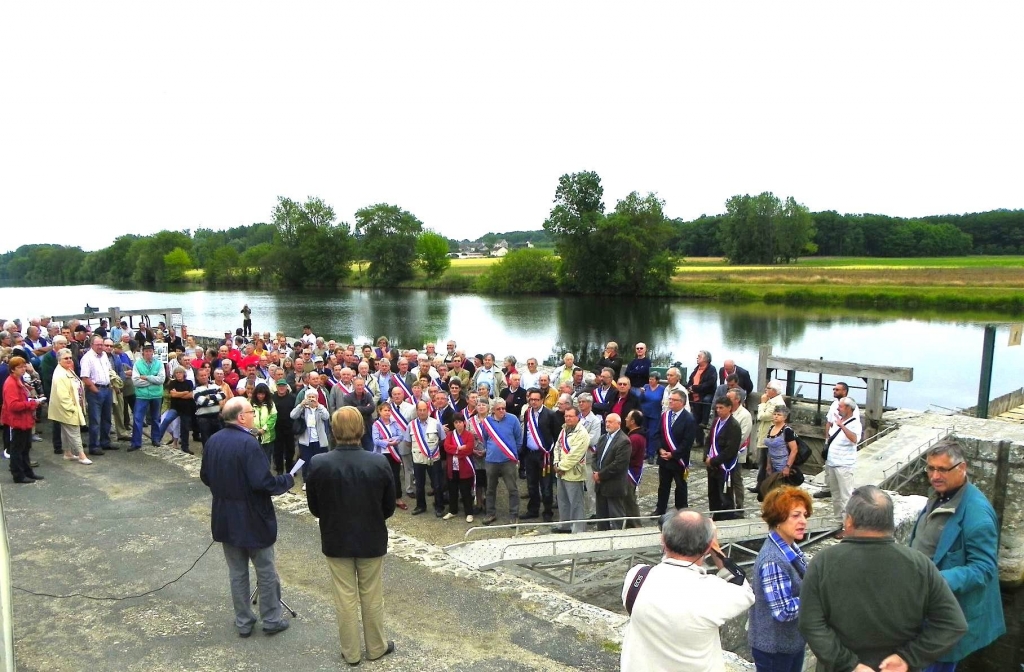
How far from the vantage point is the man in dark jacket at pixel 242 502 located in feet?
14.6

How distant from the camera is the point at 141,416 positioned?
9953mm

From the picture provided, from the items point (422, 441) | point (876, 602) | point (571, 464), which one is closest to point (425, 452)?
point (422, 441)

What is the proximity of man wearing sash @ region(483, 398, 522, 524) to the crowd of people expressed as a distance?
22 mm

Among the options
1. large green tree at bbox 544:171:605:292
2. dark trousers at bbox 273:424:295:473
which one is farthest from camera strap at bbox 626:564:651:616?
large green tree at bbox 544:171:605:292

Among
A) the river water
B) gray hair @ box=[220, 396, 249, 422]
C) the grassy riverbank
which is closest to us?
gray hair @ box=[220, 396, 249, 422]

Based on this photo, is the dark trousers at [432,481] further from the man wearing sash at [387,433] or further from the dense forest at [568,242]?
the dense forest at [568,242]

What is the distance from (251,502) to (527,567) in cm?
263

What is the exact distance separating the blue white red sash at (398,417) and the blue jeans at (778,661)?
5.82 metres

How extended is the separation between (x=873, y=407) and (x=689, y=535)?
1097 cm

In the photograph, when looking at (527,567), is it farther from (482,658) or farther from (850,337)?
(850,337)

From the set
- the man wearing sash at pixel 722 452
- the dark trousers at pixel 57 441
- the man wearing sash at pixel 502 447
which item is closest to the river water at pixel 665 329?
the man wearing sash at pixel 722 452

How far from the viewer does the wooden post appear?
467 inches

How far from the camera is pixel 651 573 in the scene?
269cm

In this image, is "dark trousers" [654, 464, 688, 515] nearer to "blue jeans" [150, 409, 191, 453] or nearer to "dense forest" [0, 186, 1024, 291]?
"blue jeans" [150, 409, 191, 453]
